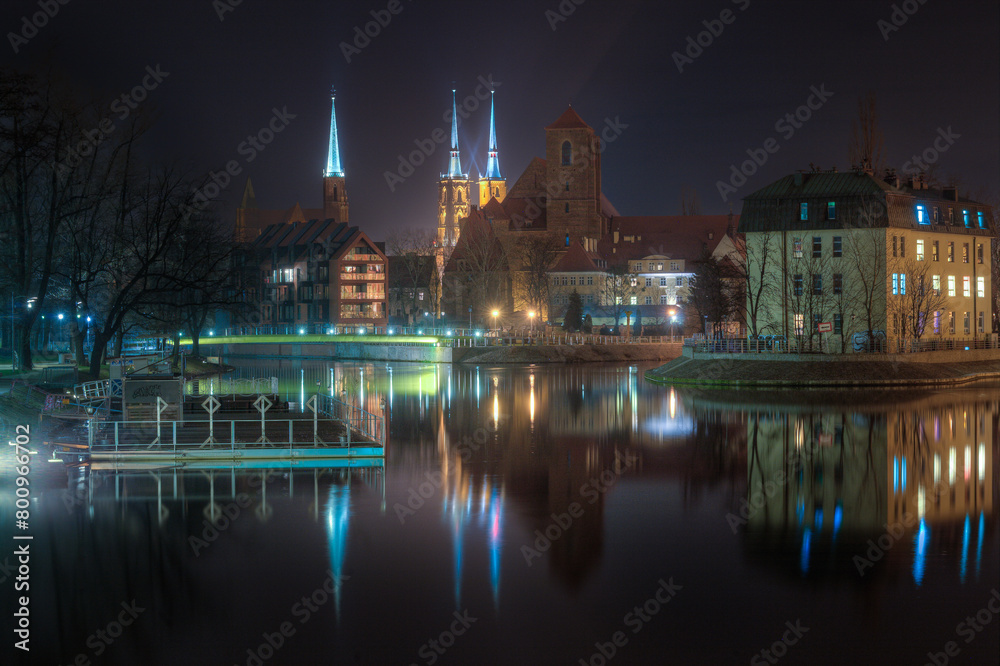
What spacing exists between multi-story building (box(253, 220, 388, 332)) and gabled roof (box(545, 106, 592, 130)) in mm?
34551

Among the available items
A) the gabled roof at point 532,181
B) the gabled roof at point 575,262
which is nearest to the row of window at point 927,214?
the gabled roof at point 575,262

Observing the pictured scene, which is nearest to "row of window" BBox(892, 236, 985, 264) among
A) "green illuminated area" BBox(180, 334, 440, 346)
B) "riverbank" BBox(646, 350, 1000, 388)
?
"riverbank" BBox(646, 350, 1000, 388)

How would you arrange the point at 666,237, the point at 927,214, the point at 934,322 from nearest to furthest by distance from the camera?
the point at 934,322, the point at 927,214, the point at 666,237

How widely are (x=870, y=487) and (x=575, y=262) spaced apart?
104682mm

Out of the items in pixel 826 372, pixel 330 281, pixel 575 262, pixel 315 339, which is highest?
pixel 575 262

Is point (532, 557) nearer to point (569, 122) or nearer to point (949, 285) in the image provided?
point (949, 285)

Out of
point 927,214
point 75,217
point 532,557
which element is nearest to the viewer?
point 532,557

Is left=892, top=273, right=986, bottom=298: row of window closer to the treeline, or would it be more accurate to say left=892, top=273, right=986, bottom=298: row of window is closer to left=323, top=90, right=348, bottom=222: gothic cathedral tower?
the treeline

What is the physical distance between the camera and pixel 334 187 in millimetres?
191875

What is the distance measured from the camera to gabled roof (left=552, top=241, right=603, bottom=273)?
126 metres

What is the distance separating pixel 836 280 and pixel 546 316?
67.4 metres

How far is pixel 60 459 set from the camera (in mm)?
24547

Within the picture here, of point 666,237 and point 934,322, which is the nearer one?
point 934,322

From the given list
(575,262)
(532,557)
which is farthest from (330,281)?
(532,557)
